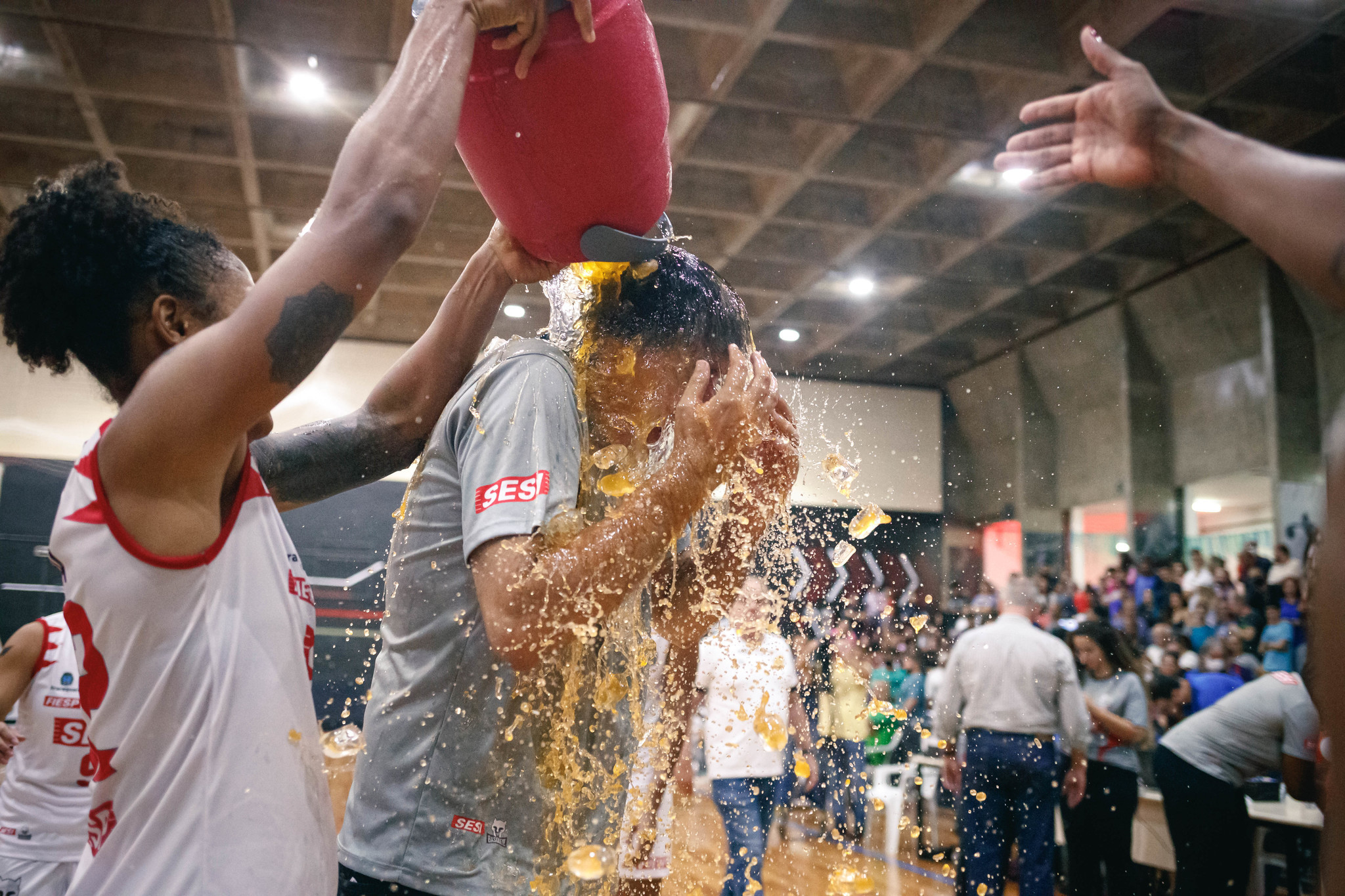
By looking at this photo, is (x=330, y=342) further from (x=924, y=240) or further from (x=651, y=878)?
(x=924, y=240)

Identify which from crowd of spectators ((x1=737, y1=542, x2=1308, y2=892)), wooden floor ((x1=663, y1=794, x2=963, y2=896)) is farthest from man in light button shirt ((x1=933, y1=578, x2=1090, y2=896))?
wooden floor ((x1=663, y1=794, x2=963, y2=896))

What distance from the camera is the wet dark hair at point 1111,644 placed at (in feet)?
15.5

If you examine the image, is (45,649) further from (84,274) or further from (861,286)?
(861,286)

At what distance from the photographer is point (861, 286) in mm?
8203

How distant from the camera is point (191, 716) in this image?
93 centimetres

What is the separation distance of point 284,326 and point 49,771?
8.05ft

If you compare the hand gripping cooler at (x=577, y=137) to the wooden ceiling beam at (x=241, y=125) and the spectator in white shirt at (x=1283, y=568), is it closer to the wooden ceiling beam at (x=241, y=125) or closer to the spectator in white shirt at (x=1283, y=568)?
the wooden ceiling beam at (x=241, y=125)

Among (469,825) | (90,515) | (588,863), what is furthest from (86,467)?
(588,863)

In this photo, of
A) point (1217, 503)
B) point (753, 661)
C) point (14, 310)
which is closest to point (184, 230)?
point (14, 310)

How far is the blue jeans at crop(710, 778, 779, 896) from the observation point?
4.05 meters

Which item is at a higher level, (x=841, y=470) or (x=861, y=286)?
(x=861, y=286)

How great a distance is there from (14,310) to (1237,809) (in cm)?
453

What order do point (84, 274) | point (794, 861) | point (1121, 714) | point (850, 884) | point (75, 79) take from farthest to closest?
1. point (794, 861)
2. point (75, 79)
3. point (1121, 714)
4. point (850, 884)
5. point (84, 274)

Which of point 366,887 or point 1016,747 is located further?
point 1016,747
